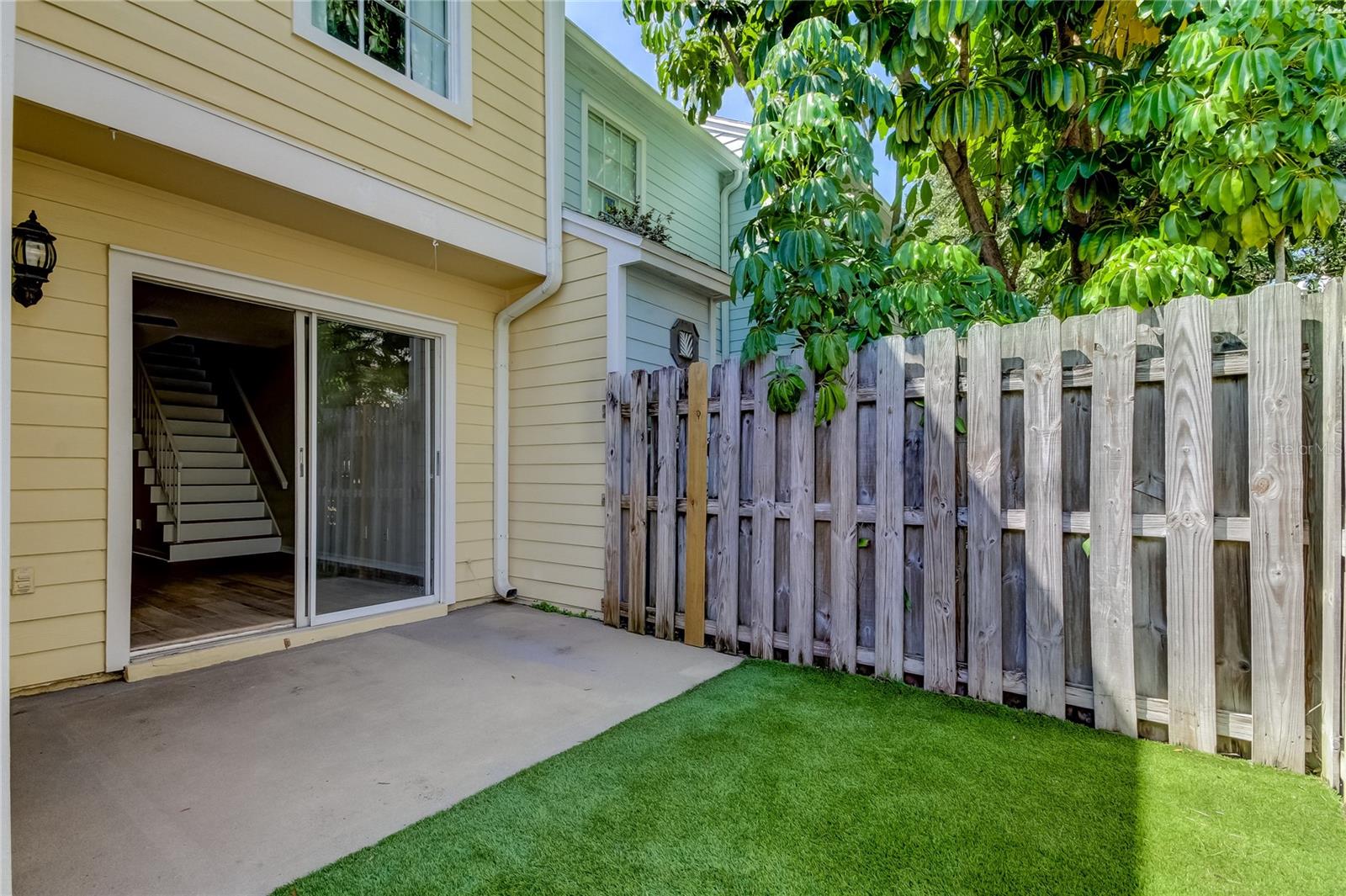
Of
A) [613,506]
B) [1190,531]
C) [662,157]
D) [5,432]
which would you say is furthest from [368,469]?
[662,157]

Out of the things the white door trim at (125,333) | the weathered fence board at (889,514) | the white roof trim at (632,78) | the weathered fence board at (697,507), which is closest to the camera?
the weathered fence board at (889,514)

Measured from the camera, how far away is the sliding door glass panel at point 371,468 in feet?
13.6

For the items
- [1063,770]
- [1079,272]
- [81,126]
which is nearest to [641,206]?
[1079,272]

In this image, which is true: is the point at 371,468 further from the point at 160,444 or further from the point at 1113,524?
the point at 160,444

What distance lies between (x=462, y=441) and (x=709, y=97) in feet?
13.4

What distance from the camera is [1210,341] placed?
2373 mm

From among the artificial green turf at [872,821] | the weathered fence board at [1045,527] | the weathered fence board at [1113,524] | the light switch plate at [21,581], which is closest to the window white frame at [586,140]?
the weathered fence board at [1045,527]

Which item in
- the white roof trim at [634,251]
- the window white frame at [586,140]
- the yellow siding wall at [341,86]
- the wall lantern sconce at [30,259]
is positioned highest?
Result: the window white frame at [586,140]

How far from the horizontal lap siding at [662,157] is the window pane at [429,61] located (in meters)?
2.09

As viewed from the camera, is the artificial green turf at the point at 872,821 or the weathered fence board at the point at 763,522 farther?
the weathered fence board at the point at 763,522

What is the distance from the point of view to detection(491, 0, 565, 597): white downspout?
15.5 feet

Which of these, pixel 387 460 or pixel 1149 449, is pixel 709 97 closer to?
pixel 387 460

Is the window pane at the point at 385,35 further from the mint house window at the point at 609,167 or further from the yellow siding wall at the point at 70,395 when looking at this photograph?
the mint house window at the point at 609,167

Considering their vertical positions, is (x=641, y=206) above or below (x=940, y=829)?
above
